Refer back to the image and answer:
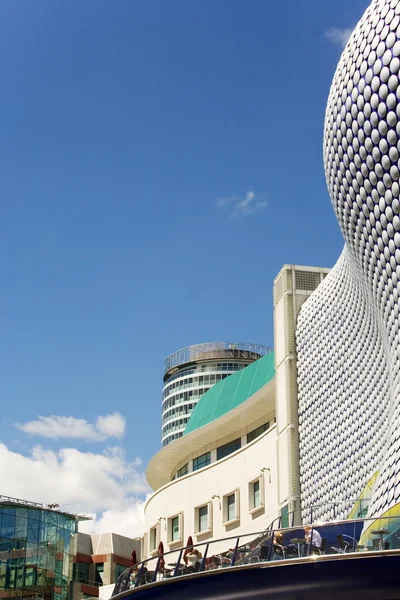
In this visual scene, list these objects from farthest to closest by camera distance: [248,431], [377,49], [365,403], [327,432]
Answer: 1. [248,431]
2. [327,432]
3. [365,403]
4. [377,49]

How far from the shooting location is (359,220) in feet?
79.2

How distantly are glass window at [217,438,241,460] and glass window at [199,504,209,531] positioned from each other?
2.60m

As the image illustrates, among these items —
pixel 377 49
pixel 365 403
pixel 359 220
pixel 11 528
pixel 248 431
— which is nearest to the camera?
pixel 377 49

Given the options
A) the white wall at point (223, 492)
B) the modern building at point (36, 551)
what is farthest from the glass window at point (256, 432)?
the modern building at point (36, 551)

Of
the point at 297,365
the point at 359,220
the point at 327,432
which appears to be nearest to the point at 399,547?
the point at 359,220

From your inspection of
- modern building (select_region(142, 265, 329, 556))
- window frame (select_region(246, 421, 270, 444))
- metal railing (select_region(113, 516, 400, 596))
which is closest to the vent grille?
modern building (select_region(142, 265, 329, 556))

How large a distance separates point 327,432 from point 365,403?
2.40 m

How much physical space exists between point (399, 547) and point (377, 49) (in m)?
12.6

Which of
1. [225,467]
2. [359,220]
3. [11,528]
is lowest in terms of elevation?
[11,528]

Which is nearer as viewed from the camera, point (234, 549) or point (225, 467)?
point (234, 549)

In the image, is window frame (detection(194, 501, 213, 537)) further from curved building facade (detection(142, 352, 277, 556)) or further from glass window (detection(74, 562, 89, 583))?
glass window (detection(74, 562, 89, 583))

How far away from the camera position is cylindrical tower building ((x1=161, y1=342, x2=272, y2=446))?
10181cm

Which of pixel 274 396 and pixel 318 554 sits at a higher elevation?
pixel 274 396

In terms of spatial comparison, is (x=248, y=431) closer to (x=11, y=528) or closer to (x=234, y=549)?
(x=11, y=528)
